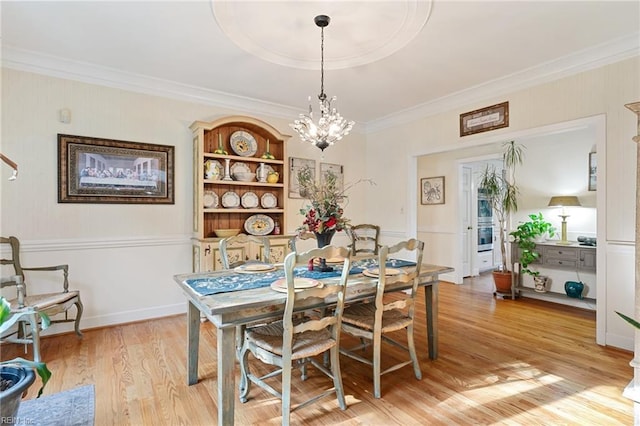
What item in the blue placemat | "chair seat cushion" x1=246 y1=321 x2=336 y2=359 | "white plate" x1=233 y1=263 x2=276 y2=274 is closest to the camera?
"chair seat cushion" x1=246 y1=321 x2=336 y2=359

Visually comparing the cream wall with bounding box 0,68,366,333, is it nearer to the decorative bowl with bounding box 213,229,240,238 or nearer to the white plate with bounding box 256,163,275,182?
the decorative bowl with bounding box 213,229,240,238

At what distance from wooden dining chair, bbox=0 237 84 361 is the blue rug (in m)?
0.70

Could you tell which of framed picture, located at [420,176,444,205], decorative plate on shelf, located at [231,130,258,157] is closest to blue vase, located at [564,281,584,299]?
framed picture, located at [420,176,444,205]

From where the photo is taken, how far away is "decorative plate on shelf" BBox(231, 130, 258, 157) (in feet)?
13.8

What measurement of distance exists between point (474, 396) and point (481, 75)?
125 inches

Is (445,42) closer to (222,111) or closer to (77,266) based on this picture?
(222,111)

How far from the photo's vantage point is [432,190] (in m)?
6.00

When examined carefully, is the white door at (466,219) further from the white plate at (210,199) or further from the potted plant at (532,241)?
the white plate at (210,199)

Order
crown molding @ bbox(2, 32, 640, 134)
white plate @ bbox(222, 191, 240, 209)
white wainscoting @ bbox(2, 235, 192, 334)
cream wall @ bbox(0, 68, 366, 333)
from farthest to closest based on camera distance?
white plate @ bbox(222, 191, 240, 209)
white wainscoting @ bbox(2, 235, 192, 334)
cream wall @ bbox(0, 68, 366, 333)
crown molding @ bbox(2, 32, 640, 134)

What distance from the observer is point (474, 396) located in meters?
2.19

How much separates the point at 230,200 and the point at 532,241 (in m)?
4.34

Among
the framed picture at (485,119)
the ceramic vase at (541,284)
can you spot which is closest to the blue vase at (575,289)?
the ceramic vase at (541,284)

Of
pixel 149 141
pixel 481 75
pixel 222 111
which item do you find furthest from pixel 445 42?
pixel 149 141

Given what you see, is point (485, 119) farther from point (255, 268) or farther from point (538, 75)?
point (255, 268)
